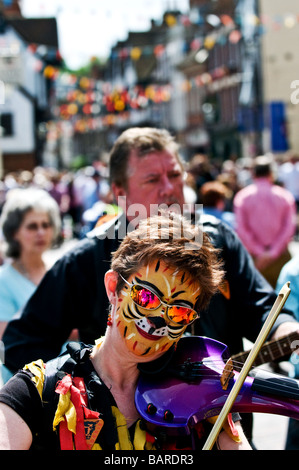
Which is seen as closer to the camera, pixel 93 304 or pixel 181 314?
pixel 181 314

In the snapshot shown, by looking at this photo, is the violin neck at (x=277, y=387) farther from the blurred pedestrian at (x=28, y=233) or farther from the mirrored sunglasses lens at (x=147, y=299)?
the blurred pedestrian at (x=28, y=233)

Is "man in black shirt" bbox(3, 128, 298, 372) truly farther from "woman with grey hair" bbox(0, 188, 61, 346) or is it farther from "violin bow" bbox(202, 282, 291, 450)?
"woman with grey hair" bbox(0, 188, 61, 346)

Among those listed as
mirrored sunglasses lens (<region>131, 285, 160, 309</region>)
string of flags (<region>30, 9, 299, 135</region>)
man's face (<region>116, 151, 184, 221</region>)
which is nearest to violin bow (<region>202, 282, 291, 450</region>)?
mirrored sunglasses lens (<region>131, 285, 160, 309</region>)

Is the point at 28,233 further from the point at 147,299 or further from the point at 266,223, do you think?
the point at 266,223

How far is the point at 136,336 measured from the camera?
154cm

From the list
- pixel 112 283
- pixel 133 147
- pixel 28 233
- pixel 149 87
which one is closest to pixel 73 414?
pixel 112 283

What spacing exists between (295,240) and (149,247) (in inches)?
435

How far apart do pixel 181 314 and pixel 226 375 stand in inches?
7.8

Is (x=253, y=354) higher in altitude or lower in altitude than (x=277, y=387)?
higher

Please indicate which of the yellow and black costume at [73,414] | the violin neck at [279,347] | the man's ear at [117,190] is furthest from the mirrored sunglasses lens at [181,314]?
the man's ear at [117,190]

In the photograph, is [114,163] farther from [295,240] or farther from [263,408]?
[295,240]

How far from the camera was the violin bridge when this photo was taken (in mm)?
1566

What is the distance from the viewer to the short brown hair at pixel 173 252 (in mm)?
1527

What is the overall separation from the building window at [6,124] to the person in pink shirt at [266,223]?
27753 mm
